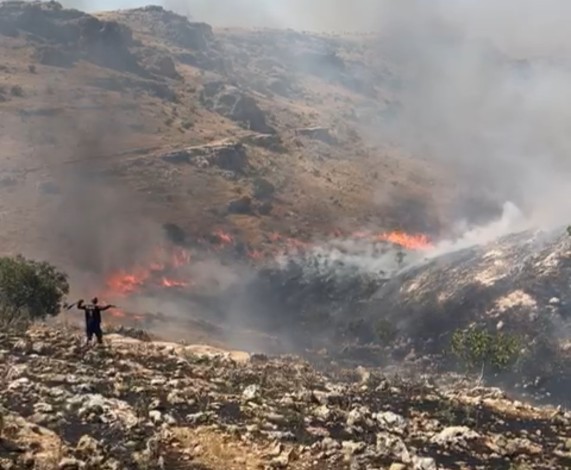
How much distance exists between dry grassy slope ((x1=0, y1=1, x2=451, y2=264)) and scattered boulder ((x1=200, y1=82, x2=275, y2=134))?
223 cm

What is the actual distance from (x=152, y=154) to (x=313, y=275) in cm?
3867

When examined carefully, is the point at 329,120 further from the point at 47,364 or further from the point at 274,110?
the point at 47,364

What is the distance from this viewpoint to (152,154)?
353 feet

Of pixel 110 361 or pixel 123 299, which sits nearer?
pixel 110 361

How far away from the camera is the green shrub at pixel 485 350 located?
47.2m

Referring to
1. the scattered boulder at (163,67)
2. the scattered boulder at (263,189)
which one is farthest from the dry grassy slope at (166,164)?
the scattered boulder at (263,189)

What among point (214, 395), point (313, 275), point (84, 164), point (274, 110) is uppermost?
point (274, 110)

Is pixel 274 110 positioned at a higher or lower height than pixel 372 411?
higher

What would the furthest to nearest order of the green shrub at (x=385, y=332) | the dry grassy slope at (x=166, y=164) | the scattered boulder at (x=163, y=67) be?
the scattered boulder at (x=163, y=67), the dry grassy slope at (x=166, y=164), the green shrub at (x=385, y=332)

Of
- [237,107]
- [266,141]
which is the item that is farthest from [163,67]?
[266,141]

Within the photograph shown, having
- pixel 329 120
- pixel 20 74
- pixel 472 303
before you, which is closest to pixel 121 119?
pixel 20 74

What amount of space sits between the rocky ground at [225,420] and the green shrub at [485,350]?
21611 millimetres

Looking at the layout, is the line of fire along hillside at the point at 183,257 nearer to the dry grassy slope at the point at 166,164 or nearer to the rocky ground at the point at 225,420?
the dry grassy slope at the point at 166,164

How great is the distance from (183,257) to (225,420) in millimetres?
67733
